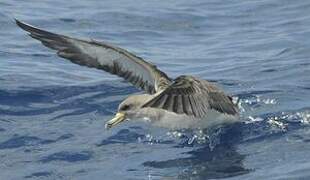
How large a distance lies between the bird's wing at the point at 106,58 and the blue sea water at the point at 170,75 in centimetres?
54

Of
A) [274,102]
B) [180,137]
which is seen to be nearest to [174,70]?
[274,102]

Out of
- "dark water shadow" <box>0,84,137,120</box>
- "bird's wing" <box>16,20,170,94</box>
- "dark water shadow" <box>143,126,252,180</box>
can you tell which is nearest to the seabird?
"bird's wing" <box>16,20,170,94</box>

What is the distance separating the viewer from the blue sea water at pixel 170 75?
889 cm

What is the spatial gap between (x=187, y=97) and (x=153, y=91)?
222 centimetres

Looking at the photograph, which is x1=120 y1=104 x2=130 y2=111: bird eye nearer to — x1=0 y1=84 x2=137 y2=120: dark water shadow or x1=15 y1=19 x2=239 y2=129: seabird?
x1=15 y1=19 x2=239 y2=129: seabird

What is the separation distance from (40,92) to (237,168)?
382cm

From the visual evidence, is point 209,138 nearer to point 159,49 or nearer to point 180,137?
point 180,137

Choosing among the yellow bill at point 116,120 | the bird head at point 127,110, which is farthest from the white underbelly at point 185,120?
the yellow bill at point 116,120

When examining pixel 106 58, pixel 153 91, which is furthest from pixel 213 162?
pixel 106 58

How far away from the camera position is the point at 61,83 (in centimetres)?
1195

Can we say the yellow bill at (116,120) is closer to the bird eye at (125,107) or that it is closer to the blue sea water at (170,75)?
the bird eye at (125,107)

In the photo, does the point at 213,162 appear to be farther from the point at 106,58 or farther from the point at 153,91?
the point at 106,58

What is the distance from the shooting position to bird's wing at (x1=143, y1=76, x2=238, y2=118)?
8148 mm

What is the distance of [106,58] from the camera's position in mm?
10414
